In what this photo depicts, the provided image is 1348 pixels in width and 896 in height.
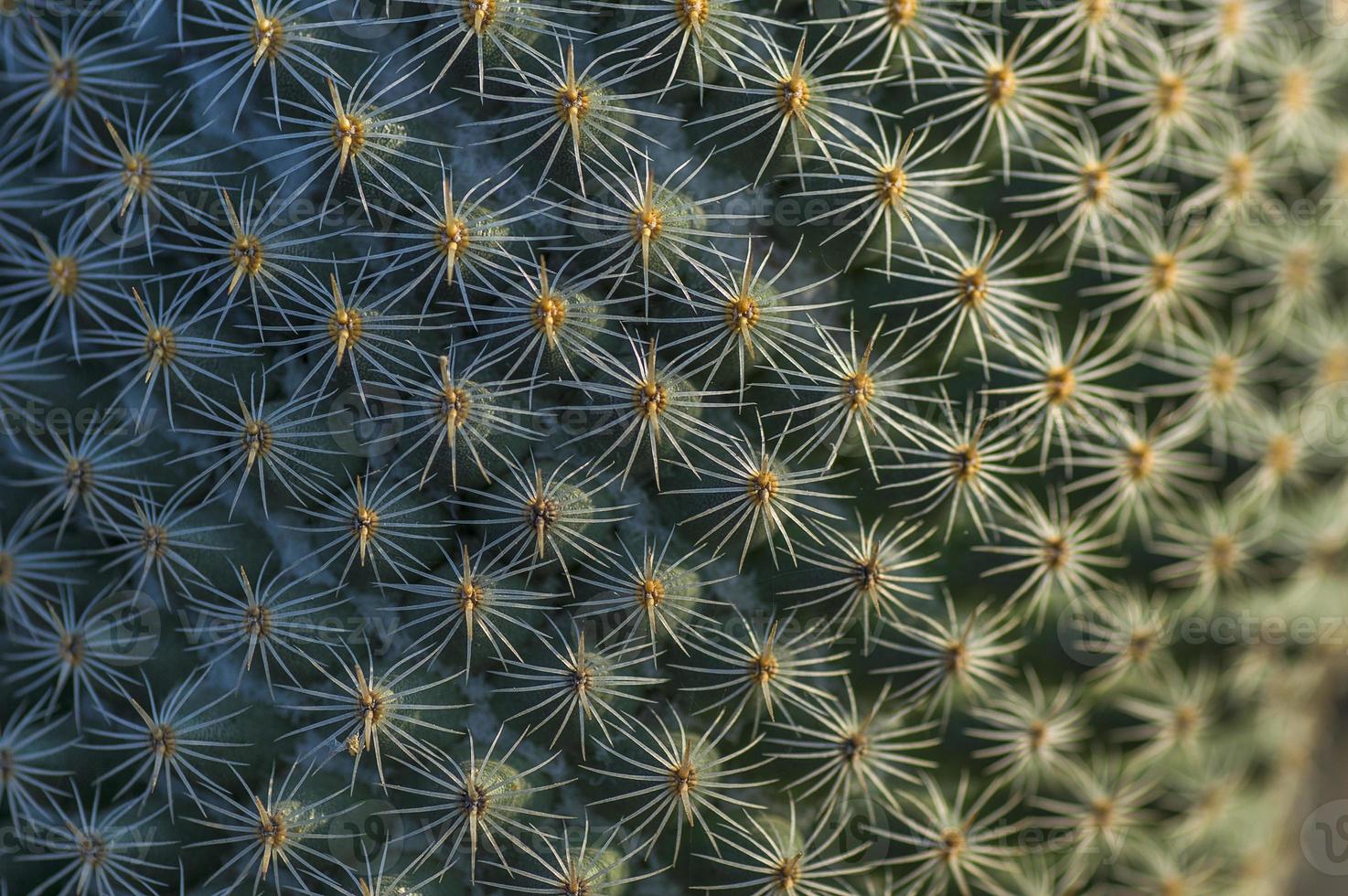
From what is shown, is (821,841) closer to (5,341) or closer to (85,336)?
(85,336)

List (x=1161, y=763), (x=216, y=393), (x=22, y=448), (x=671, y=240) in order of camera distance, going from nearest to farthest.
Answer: (x=671, y=240) → (x=216, y=393) → (x=22, y=448) → (x=1161, y=763)

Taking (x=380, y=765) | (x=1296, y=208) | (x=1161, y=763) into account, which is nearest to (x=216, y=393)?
(x=380, y=765)

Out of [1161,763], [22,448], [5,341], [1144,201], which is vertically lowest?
[1161,763]

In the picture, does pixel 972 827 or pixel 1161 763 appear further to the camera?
pixel 1161 763

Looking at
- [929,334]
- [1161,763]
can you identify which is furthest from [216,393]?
[1161,763]

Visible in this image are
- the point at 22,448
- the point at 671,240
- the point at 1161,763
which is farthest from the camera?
the point at 1161,763

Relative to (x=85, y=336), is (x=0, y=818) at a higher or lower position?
lower
